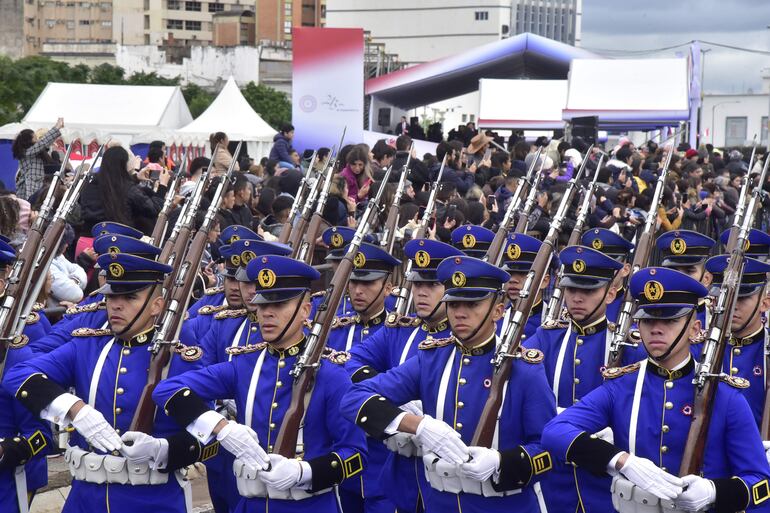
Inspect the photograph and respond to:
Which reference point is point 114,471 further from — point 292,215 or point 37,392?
point 292,215

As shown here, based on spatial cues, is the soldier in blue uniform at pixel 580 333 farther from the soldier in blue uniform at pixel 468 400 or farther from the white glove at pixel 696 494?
the white glove at pixel 696 494

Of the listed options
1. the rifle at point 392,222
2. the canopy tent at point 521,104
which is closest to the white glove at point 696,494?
the rifle at point 392,222

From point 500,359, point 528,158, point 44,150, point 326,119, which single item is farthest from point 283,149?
point 500,359

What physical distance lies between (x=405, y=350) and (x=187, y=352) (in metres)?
1.26

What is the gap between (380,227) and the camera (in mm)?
11508

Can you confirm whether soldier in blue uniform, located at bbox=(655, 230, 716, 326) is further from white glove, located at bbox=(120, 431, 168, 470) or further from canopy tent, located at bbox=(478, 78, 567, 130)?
canopy tent, located at bbox=(478, 78, 567, 130)

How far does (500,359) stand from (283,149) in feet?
33.9

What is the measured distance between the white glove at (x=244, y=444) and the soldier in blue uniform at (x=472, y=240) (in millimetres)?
3524

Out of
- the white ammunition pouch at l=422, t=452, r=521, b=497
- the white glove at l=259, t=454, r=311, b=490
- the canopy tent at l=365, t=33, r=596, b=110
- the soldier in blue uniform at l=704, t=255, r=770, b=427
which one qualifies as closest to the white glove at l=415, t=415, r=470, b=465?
the white ammunition pouch at l=422, t=452, r=521, b=497

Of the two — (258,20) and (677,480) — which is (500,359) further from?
(258,20)

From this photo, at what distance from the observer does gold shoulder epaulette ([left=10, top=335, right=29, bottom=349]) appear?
641 cm

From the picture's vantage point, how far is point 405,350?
690 centimetres

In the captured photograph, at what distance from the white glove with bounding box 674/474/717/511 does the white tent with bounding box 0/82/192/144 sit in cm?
1861

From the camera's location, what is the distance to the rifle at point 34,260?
649 cm
